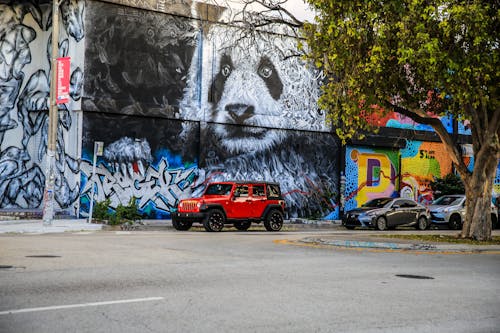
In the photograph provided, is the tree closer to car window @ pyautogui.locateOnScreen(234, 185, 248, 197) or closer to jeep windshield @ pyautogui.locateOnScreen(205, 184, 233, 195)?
car window @ pyautogui.locateOnScreen(234, 185, 248, 197)

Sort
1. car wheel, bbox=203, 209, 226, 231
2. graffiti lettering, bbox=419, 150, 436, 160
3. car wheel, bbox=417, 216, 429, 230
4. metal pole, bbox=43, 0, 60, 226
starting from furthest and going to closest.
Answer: graffiti lettering, bbox=419, 150, 436, 160 < car wheel, bbox=417, 216, 429, 230 < car wheel, bbox=203, 209, 226, 231 < metal pole, bbox=43, 0, 60, 226

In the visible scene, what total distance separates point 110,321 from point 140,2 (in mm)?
25402

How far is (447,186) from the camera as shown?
42.4 m

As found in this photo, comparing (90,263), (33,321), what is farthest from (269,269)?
(33,321)

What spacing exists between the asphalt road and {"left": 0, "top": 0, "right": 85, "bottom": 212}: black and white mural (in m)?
14.3

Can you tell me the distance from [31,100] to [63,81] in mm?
7047

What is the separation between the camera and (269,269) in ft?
41.4

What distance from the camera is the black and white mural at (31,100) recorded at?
1176 inches

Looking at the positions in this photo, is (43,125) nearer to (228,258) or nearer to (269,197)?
(269,197)

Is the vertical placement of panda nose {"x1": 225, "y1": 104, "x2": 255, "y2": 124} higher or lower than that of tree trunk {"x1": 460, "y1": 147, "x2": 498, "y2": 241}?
higher

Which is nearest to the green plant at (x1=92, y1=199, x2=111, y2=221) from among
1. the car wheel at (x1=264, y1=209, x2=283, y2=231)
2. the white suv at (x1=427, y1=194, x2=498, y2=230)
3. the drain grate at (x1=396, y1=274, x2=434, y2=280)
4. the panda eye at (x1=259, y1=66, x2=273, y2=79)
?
the car wheel at (x1=264, y1=209, x2=283, y2=231)

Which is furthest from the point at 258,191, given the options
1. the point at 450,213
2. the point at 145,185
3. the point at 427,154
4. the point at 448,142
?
the point at 427,154

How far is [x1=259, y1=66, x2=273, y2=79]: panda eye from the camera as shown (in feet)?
116

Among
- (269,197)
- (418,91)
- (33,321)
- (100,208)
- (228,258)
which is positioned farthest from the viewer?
(100,208)
